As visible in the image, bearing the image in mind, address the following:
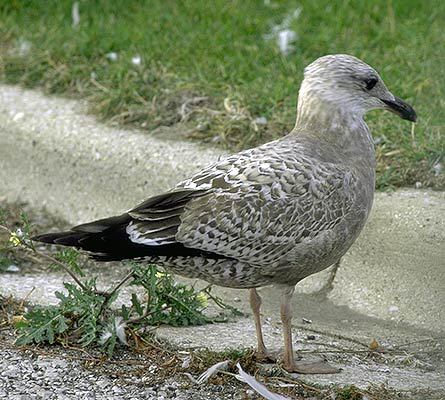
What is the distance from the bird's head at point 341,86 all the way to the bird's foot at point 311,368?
40.6 inches

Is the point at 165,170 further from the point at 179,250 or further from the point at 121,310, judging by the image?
the point at 179,250

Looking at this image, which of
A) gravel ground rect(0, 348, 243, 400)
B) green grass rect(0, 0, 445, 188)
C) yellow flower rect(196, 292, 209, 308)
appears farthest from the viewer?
green grass rect(0, 0, 445, 188)

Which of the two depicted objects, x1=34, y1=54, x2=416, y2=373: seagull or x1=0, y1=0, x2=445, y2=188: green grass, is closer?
x1=34, y1=54, x2=416, y2=373: seagull

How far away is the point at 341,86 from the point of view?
4.48 meters

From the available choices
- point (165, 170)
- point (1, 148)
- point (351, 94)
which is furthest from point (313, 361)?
point (1, 148)

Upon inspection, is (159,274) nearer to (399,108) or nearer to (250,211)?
(250,211)

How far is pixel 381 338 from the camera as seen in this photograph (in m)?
4.71

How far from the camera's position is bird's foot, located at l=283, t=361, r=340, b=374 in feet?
13.6

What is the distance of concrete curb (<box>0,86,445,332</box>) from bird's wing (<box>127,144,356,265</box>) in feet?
3.50

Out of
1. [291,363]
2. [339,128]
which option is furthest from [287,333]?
[339,128]

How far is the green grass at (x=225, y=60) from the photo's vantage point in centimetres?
595

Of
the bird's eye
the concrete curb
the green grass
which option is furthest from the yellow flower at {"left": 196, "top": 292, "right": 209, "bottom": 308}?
the green grass

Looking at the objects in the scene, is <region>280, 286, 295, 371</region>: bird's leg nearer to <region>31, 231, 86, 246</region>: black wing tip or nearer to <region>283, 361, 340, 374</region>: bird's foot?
<region>283, 361, 340, 374</region>: bird's foot

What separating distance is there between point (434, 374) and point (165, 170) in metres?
2.04
